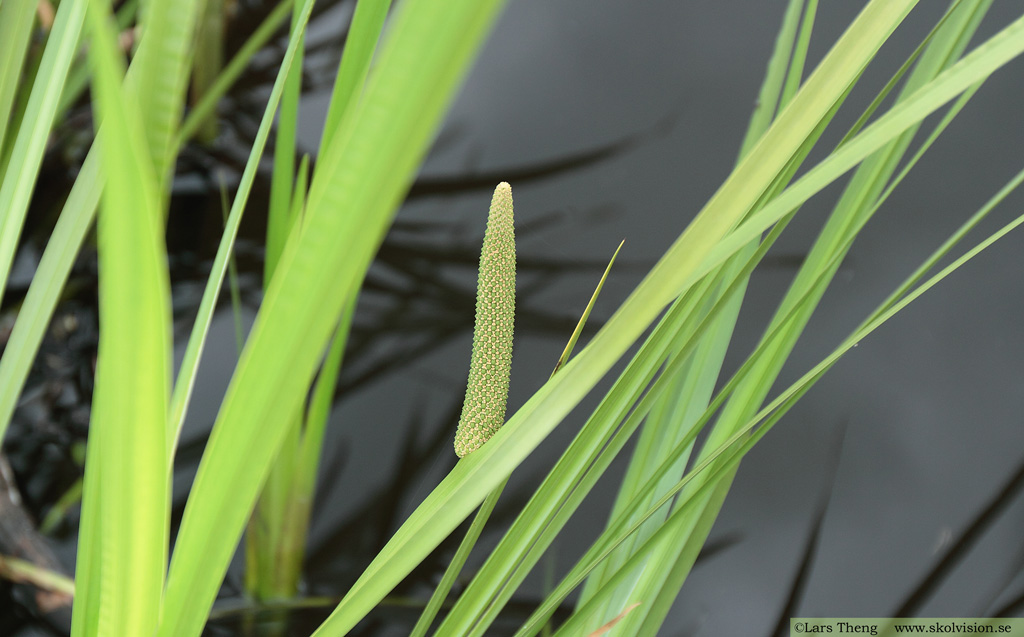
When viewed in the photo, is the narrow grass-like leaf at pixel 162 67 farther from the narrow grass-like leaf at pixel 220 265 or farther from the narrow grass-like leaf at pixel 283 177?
the narrow grass-like leaf at pixel 283 177

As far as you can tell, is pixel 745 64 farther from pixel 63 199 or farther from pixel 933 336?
pixel 63 199

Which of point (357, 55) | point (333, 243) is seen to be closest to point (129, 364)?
point (333, 243)

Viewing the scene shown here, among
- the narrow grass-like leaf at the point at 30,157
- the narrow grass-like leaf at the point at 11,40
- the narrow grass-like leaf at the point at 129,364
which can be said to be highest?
the narrow grass-like leaf at the point at 11,40

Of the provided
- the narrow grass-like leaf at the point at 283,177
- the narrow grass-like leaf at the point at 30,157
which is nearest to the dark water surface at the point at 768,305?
the narrow grass-like leaf at the point at 283,177

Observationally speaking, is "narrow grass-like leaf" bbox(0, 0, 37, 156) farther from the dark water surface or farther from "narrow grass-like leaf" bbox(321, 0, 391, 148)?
the dark water surface

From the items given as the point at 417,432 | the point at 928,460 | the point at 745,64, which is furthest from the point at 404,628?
the point at 745,64

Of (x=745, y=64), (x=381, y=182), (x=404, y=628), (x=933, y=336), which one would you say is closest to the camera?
(x=381, y=182)
